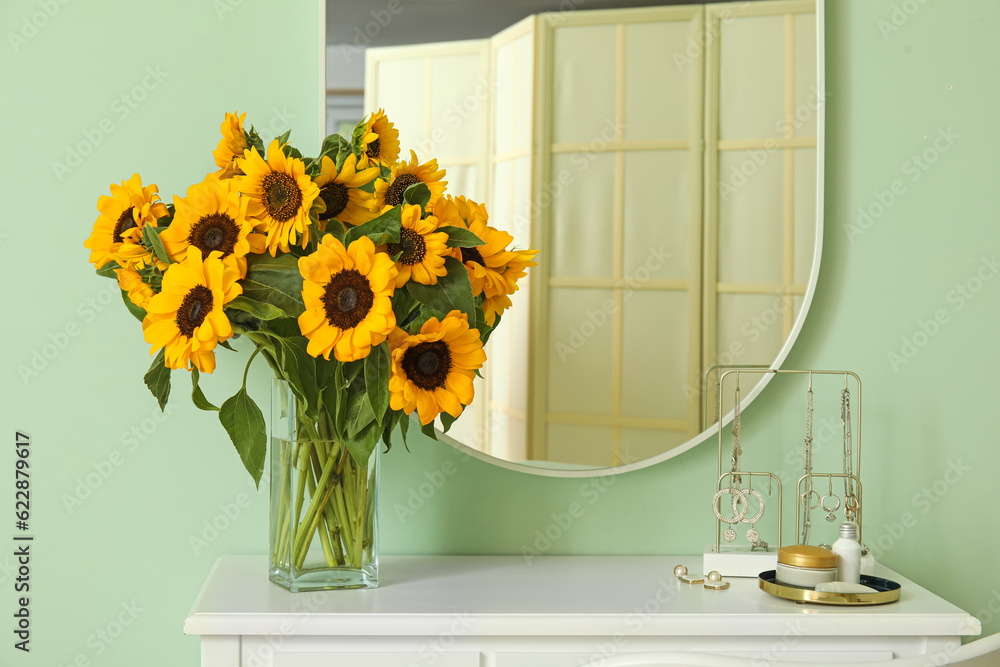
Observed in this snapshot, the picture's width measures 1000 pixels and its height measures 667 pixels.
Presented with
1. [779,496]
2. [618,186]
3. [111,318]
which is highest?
[618,186]

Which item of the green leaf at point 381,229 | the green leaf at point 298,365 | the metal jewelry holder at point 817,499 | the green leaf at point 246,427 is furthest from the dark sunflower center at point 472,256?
the metal jewelry holder at point 817,499

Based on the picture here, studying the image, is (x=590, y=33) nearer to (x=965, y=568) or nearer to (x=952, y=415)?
(x=952, y=415)

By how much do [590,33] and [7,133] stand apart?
2.80ft

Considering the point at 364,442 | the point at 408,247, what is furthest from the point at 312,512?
the point at 408,247

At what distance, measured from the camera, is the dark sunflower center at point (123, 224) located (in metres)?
0.93

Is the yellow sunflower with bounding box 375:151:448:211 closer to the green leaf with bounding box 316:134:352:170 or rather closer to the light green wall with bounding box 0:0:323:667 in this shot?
the green leaf with bounding box 316:134:352:170

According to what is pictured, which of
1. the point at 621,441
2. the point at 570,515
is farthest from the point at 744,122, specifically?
the point at 570,515

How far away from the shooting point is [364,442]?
0.94 meters

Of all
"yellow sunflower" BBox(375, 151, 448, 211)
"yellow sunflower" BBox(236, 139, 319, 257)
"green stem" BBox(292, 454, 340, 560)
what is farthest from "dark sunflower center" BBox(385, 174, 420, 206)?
"green stem" BBox(292, 454, 340, 560)

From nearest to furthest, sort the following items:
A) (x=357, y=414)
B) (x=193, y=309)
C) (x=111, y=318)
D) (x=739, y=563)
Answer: (x=193, y=309) → (x=357, y=414) → (x=739, y=563) → (x=111, y=318)

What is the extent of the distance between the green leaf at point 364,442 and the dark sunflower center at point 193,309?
216 millimetres

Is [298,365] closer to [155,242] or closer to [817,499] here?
[155,242]

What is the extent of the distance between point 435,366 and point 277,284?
194 mm

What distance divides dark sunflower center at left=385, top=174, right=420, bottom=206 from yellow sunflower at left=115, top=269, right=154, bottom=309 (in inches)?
11.0
